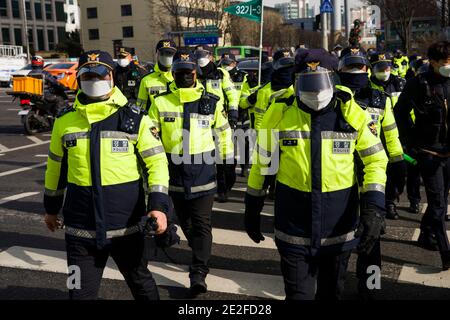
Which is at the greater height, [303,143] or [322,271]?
[303,143]

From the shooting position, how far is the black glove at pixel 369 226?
10.9 feet

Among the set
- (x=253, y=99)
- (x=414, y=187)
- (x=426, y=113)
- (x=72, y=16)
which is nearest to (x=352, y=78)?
(x=426, y=113)

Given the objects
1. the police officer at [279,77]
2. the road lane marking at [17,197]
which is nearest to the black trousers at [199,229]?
the police officer at [279,77]

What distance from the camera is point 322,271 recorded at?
3.59 meters

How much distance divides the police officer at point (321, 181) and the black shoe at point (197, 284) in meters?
1.53

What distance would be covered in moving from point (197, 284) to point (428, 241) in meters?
2.61

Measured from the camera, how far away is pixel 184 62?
509 centimetres

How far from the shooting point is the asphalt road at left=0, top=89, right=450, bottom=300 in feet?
16.2

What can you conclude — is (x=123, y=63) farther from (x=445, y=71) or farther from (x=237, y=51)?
(x=237, y=51)

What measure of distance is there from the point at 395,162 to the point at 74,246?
299cm
